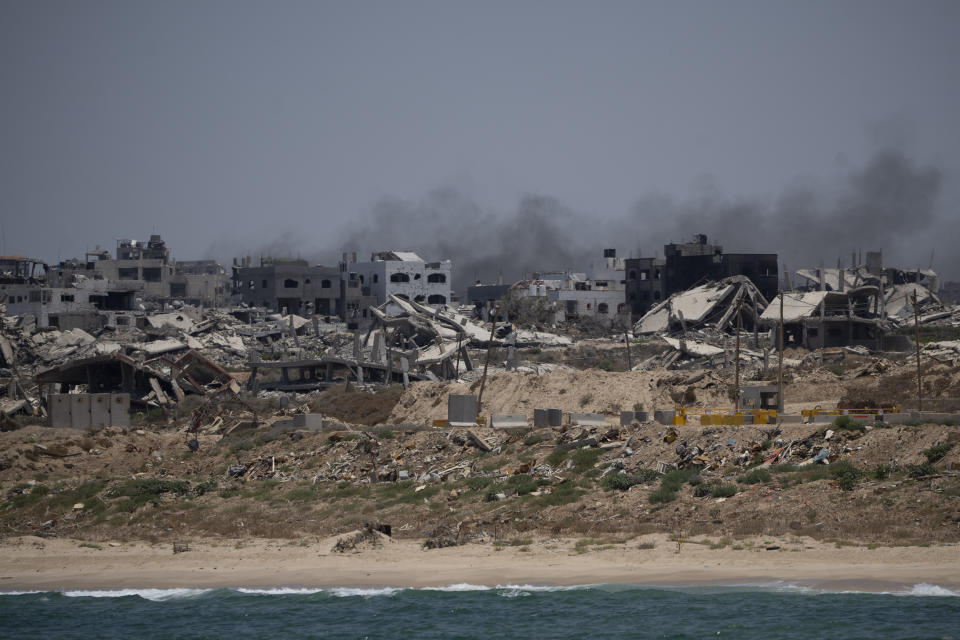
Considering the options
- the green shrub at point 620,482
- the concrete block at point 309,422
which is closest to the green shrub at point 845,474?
the green shrub at point 620,482

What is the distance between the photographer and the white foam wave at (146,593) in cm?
2583

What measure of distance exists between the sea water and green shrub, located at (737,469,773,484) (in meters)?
5.53

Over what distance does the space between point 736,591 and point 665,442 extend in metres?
9.11

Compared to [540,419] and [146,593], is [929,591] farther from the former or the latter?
[540,419]

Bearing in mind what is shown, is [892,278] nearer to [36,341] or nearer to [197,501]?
[36,341]

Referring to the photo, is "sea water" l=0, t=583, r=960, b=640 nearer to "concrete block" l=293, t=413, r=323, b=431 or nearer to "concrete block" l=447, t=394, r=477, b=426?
"concrete block" l=293, t=413, r=323, b=431

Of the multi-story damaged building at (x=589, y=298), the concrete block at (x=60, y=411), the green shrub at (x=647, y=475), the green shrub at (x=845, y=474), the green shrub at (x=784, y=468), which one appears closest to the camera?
the green shrub at (x=845, y=474)

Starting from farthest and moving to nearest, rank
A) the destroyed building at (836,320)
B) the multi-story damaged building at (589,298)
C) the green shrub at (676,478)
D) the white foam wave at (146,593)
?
1. the multi-story damaged building at (589,298)
2. the destroyed building at (836,320)
3. the green shrub at (676,478)
4. the white foam wave at (146,593)

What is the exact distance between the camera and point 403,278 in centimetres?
11662

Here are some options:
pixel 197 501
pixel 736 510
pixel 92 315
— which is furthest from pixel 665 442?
pixel 92 315

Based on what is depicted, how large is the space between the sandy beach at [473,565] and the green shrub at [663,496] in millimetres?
1928

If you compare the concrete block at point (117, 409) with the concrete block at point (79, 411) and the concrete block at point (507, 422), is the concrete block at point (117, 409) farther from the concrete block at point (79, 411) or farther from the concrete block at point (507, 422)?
the concrete block at point (507, 422)

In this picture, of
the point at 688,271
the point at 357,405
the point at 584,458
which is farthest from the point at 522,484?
the point at 688,271

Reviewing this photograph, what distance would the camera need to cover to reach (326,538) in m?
29.4
